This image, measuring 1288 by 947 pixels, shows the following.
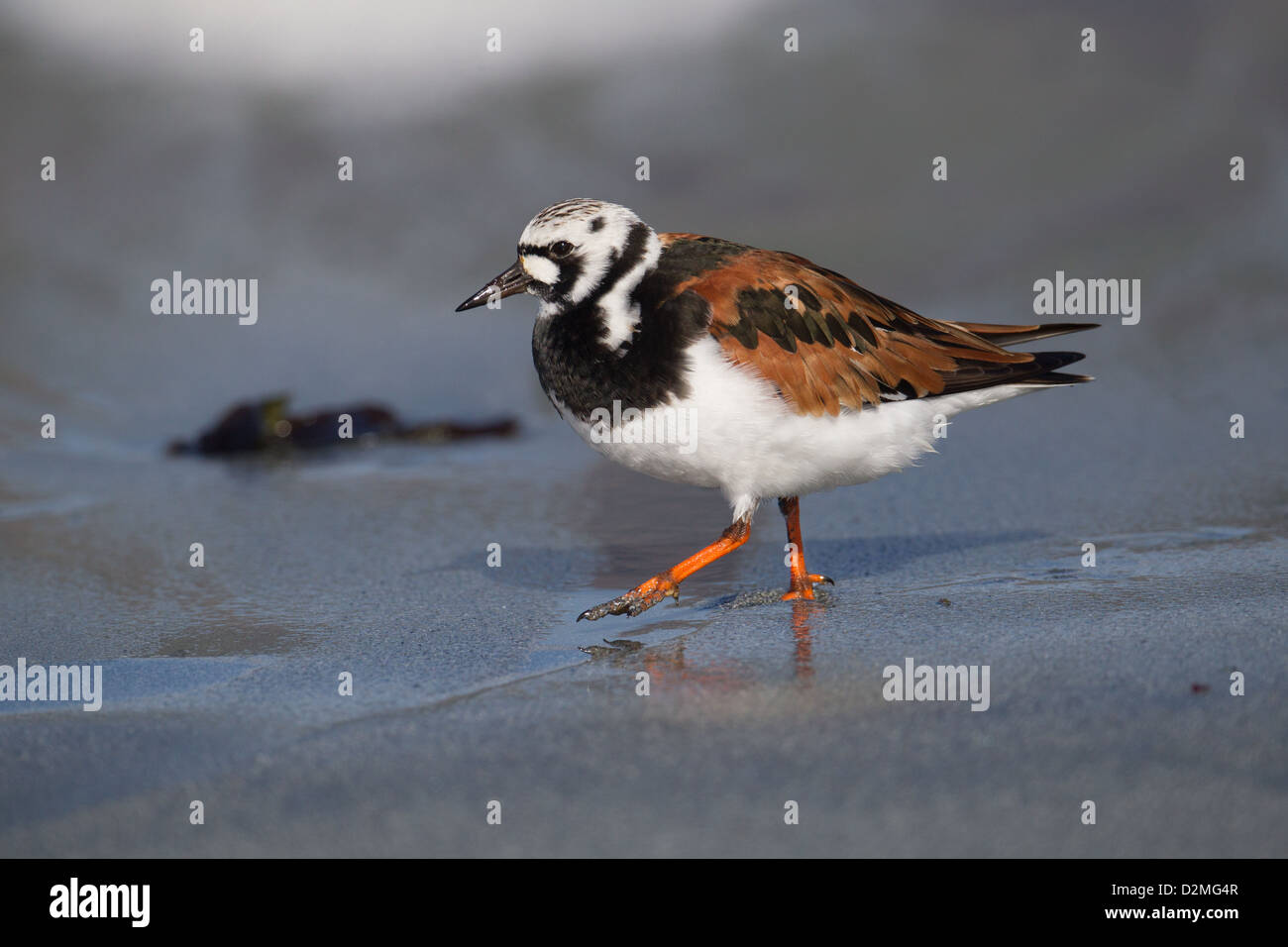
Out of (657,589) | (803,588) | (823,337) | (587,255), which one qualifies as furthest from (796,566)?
(587,255)

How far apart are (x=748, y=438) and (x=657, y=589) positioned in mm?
691

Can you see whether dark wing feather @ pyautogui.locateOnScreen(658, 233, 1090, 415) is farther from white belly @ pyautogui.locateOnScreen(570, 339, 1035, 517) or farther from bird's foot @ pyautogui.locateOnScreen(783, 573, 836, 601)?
bird's foot @ pyautogui.locateOnScreen(783, 573, 836, 601)

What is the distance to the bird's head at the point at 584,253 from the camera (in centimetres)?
500

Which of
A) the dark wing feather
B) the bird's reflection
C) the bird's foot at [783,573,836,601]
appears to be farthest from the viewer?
the bird's foot at [783,573,836,601]

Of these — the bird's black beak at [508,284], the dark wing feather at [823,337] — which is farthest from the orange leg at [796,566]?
the bird's black beak at [508,284]

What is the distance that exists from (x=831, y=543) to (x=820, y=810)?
3.08 meters

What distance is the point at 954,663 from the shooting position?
4086 mm

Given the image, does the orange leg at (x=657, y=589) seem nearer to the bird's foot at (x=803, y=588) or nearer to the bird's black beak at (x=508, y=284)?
the bird's foot at (x=803, y=588)

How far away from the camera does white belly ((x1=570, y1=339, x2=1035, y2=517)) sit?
4746mm

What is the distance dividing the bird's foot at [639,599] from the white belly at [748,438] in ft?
1.32

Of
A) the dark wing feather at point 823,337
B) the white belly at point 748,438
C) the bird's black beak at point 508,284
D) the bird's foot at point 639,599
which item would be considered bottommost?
the bird's foot at point 639,599

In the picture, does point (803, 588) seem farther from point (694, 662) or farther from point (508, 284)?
point (508, 284)

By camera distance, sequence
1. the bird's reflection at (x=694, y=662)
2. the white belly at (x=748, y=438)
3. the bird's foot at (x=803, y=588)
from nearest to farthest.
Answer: the bird's reflection at (x=694, y=662), the white belly at (x=748, y=438), the bird's foot at (x=803, y=588)

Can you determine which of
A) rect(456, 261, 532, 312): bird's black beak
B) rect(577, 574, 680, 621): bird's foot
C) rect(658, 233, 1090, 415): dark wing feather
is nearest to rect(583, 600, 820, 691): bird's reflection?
rect(577, 574, 680, 621): bird's foot
